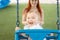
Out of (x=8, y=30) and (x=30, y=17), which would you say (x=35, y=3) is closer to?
(x=30, y=17)

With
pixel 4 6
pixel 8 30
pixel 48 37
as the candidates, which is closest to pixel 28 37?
pixel 48 37

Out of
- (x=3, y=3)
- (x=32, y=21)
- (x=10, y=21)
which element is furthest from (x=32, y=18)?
(x=3, y=3)

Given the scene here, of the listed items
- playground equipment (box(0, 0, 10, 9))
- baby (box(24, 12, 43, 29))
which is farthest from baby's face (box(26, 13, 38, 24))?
playground equipment (box(0, 0, 10, 9))

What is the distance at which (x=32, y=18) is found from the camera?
2.17 meters

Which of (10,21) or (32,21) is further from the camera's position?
(10,21)

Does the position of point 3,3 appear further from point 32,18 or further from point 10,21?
point 32,18

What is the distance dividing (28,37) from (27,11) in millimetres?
332

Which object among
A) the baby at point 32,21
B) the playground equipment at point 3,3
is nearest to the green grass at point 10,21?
the playground equipment at point 3,3

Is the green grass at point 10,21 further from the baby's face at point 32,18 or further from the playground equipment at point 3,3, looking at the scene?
the baby's face at point 32,18

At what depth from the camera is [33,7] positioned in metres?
2.21

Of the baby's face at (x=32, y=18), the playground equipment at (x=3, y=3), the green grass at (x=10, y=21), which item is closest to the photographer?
the baby's face at (x=32, y=18)

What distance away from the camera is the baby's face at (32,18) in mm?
2170

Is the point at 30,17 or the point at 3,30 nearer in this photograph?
the point at 30,17

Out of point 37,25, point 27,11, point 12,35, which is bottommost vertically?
point 12,35
